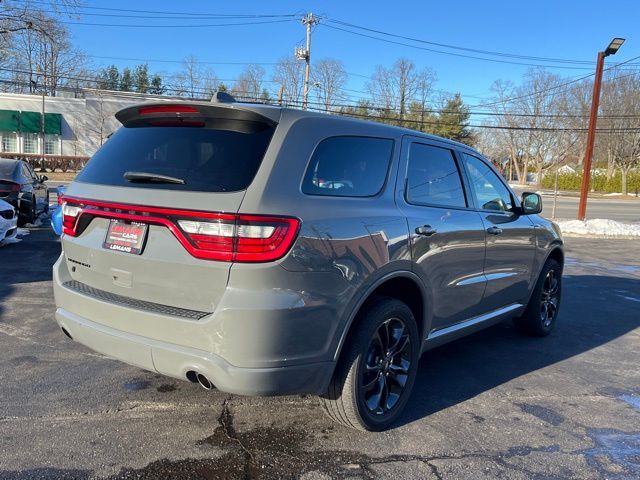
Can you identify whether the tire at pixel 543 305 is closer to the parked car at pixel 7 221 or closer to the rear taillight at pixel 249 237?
the rear taillight at pixel 249 237

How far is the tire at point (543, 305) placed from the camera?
550 centimetres

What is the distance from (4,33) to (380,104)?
36.2 m

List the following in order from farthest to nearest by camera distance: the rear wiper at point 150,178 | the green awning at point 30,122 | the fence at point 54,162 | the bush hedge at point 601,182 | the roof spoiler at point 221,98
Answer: the bush hedge at point 601,182 < the green awning at point 30,122 < the fence at point 54,162 < the roof spoiler at point 221,98 < the rear wiper at point 150,178

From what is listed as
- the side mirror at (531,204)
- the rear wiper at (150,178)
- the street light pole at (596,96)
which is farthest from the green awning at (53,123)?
the rear wiper at (150,178)

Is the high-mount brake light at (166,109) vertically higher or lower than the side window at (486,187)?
higher

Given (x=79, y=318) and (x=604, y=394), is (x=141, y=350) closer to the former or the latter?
(x=79, y=318)

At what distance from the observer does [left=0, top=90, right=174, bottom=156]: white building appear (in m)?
41.5

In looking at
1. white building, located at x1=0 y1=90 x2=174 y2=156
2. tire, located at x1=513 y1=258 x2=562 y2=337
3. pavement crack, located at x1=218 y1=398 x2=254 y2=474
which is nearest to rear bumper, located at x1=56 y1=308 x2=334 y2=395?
pavement crack, located at x1=218 y1=398 x2=254 y2=474

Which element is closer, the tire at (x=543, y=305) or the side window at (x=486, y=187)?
the side window at (x=486, y=187)

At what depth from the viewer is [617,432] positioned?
3.61 metres

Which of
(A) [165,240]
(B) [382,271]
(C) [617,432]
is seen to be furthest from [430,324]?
(A) [165,240]

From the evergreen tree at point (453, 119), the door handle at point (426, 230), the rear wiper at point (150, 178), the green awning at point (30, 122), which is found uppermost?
the evergreen tree at point (453, 119)

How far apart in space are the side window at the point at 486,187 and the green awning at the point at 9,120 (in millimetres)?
44769

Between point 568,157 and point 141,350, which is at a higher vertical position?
point 568,157
